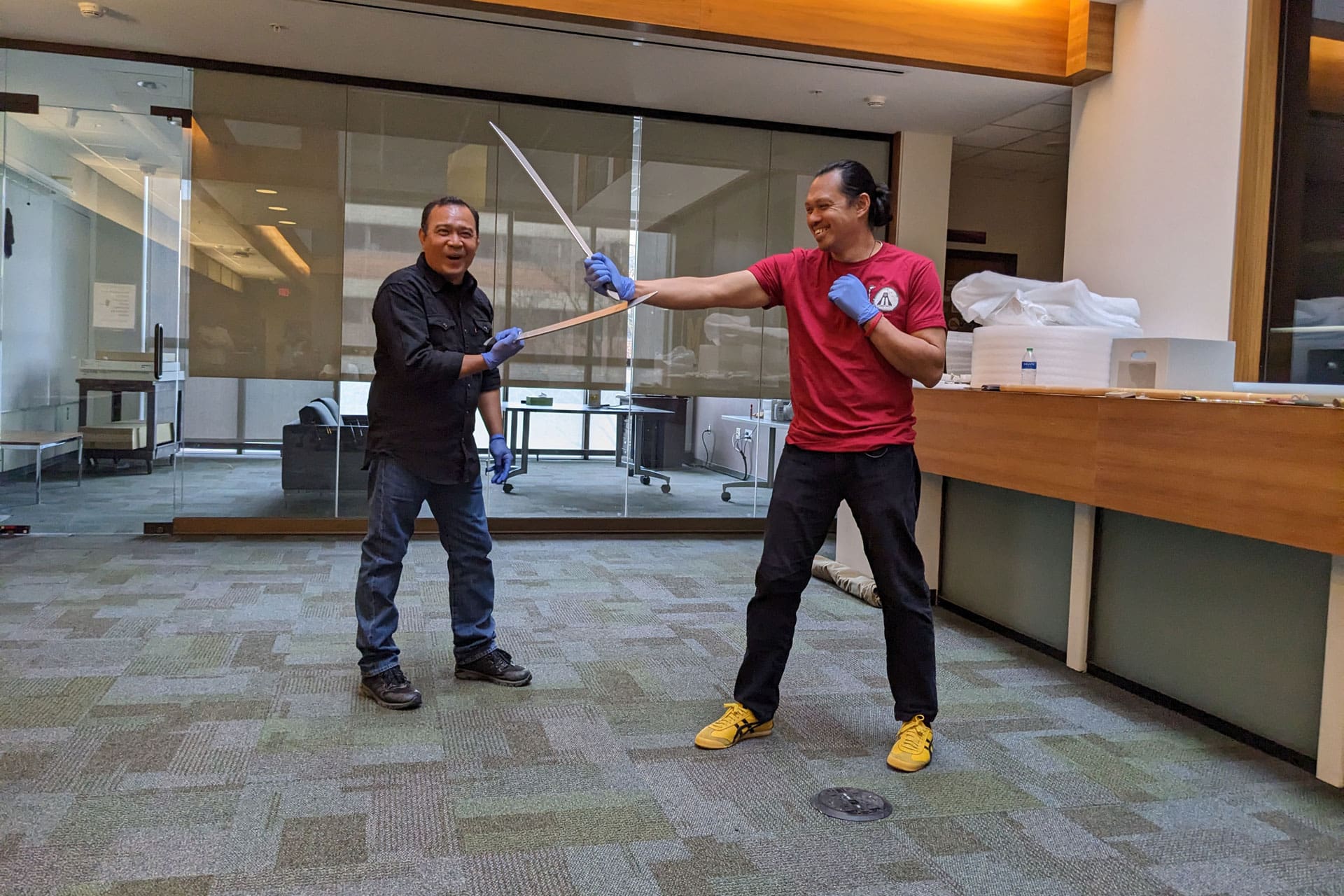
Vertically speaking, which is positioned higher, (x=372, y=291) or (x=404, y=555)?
(x=372, y=291)

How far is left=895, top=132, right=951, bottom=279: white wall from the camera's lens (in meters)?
6.08

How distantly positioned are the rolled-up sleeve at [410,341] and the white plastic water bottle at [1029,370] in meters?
2.15

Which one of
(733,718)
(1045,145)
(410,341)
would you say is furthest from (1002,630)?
(1045,145)

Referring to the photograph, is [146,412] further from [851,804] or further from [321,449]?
[851,804]

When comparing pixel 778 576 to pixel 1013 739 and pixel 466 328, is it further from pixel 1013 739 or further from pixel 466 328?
pixel 466 328

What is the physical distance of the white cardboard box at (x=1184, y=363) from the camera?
3285 millimetres

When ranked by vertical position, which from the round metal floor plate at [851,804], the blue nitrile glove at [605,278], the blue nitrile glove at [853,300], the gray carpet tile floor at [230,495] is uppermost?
the blue nitrile glove at [605,278]

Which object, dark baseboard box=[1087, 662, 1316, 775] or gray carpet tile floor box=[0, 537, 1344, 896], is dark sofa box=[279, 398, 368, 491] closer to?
gray carpet tile floor box=[0, 537, 1344, 896]

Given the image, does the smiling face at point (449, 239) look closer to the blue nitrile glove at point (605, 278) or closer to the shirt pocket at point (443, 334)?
the shirt pocket at point (443, 334)

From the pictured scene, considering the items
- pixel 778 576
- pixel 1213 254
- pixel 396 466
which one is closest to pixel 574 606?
pixel 396 466

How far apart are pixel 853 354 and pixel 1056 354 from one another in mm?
1651

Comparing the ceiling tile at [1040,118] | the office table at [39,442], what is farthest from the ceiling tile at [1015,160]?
the office table at [39,442]

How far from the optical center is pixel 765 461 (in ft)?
19.7

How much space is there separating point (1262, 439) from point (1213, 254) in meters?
2.01
